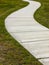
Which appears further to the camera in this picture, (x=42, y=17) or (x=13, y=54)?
(x=42, y=17)

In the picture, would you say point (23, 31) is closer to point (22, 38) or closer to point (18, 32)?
point (18, 32)

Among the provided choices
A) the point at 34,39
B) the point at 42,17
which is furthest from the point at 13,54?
the point at 42,17

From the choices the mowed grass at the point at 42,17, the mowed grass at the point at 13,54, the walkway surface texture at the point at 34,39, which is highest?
the mowed grass at the point at 13,54

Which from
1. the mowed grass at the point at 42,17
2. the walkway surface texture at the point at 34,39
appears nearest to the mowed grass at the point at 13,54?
the walkway surface texture at the point at 34,39

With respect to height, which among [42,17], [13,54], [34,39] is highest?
[13,54]

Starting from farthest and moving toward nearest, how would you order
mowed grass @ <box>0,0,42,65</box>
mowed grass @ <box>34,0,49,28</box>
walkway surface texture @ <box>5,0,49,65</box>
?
mowed grass @ <box>34,0,49,28</box> < walkway surface texture @ <box>5,0,49,65</box> < mowed grass @ <box>0,0,42,65</box>

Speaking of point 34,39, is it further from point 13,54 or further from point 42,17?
point 42,17

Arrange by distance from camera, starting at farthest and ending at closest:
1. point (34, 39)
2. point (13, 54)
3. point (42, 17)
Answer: point (42, 17) → point (34, 39) → point (13, 54)

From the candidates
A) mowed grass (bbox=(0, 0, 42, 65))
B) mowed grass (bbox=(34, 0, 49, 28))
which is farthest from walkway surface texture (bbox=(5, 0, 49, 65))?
mowed grass (bbox=(34, 0, 49, 28))

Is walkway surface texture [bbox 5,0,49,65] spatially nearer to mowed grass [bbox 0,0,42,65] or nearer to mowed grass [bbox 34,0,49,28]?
mowed grass [bbox 0,0,42,65]

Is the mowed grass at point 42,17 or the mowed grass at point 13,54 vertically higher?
the mowed grass at point 13,54

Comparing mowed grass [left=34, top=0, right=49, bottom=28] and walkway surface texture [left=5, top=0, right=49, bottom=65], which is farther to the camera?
mowed grass [left=34, top=0, right=49, bottom=28]

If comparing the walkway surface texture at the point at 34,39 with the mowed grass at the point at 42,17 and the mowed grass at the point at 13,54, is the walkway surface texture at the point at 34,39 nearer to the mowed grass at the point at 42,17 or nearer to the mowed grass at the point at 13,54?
the mowed grass at the point at 13,54

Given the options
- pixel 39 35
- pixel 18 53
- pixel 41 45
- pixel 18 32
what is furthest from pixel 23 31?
pixel 18 53
